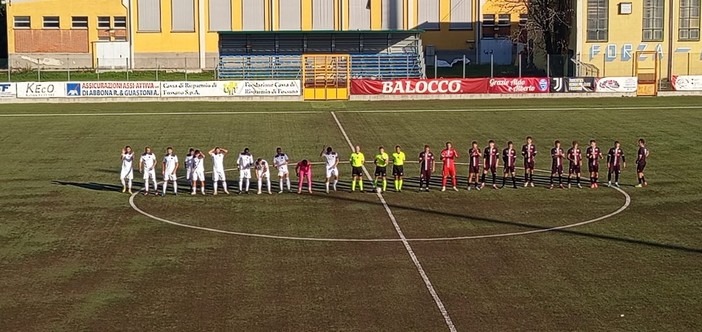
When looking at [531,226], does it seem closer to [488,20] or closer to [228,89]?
[228,89]

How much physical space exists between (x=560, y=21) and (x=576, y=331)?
6272cm

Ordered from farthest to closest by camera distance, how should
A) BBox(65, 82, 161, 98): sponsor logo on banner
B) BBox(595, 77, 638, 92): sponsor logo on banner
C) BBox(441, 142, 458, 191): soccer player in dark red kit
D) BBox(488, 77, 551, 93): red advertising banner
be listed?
1. BBox(595, 77, 638, 92): sponsor logo on banner
2. BBox(488, 77, 551, 93): red advertising banner
3. BBox(65, 82, 161, 98): sponsor logo on banner
4. BBox(441, 142, 458, 191): soccer player in dark red kit

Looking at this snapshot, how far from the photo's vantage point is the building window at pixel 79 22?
304 ft

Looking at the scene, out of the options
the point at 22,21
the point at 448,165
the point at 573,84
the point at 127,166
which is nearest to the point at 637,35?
the point at 573,84

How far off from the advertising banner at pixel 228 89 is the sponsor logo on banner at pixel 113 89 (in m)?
0.76

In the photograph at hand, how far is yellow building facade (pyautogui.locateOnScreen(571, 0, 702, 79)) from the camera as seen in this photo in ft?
240

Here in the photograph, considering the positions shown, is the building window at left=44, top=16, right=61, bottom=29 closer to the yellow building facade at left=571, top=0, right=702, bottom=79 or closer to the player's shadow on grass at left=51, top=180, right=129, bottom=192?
the yellow building facade at left=571, top=0, right=702, bottom=79

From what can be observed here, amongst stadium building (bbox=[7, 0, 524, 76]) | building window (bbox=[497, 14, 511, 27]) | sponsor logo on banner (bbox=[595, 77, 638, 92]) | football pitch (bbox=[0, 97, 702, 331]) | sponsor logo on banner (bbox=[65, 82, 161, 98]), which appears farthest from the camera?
building window (bbox=[497, 14, 511, 27])

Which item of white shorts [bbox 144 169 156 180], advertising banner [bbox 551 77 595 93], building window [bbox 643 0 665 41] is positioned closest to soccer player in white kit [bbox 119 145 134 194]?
white shorts [bbox 144 169 156 180]

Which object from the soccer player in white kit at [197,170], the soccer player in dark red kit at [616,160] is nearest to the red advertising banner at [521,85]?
the soccer player in dark red kit at [616,160]

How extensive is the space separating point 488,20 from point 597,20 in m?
24.6

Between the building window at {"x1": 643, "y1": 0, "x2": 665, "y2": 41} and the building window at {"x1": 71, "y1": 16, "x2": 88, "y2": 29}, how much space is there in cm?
4947

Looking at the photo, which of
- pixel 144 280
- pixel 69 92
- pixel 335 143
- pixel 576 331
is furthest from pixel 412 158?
pixel 69 92

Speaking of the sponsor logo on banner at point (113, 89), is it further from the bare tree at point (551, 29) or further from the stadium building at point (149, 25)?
the bare tree at point (551, 29)
